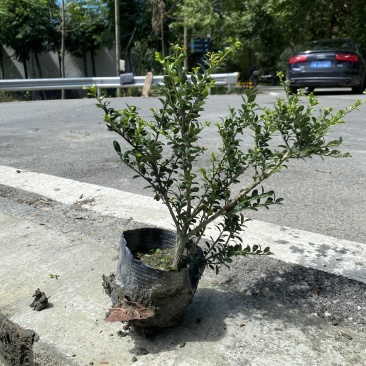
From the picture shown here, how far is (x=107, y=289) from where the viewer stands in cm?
208

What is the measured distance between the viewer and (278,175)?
426 cm

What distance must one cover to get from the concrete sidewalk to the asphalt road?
417mm

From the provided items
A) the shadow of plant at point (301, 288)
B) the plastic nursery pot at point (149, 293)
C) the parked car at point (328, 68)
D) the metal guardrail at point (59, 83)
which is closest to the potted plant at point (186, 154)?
the plastic nursery pot at point (149, 293)

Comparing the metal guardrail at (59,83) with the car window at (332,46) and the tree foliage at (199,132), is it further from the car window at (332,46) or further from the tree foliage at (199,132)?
the tree foliage at (199,132)

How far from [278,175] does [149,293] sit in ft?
8.87

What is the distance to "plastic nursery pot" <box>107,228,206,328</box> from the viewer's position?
5.94ft

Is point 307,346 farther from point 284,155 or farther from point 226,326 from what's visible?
point 284,155

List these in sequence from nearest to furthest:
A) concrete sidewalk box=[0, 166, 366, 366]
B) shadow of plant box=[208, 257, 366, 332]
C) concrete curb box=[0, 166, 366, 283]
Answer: concrete sidewalk box=[0, 166, 366, 366]
shadow of plant box=[208, 257, 366, 332]
concrete curb box=[0, 166, 366, 283]

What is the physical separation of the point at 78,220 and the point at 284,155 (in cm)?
181

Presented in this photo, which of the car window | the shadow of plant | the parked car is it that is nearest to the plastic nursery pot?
the shadow of plant

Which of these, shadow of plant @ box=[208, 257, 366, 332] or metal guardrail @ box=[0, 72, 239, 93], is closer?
shadow of plant @ box=[208, 257, 366, 332]

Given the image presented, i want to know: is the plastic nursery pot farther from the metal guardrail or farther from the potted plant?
the metal guardrail

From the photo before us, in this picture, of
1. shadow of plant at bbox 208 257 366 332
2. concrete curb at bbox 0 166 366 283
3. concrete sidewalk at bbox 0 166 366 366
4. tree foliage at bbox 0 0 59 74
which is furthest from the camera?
tree foliage at bbox 0 0 59 74

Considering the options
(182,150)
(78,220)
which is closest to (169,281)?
(182,150)
